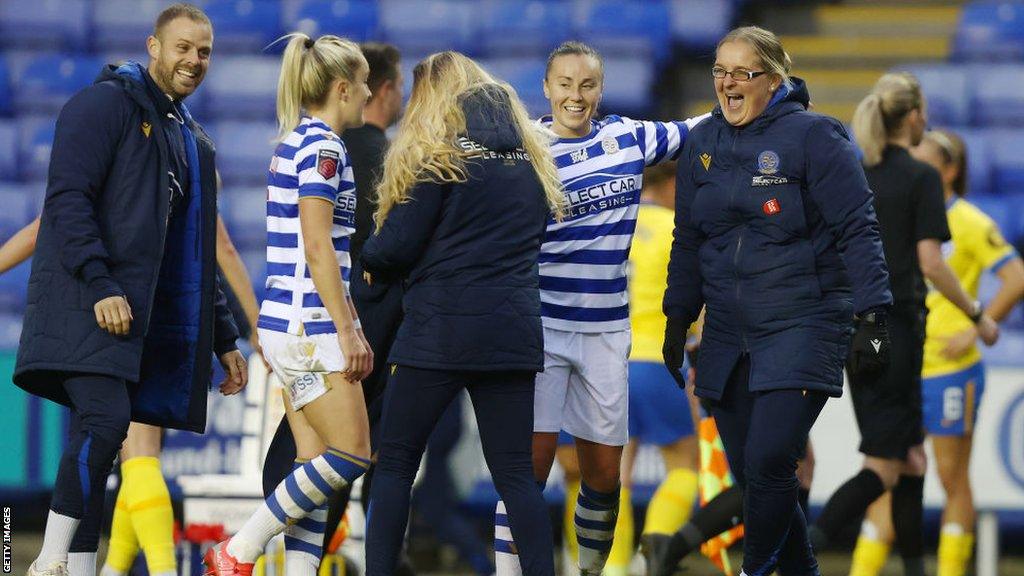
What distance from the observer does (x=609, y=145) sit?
493 centimetres

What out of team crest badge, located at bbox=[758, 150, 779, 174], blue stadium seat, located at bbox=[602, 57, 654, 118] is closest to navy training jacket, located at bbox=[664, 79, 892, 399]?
team crest badge, located at bbox=[758, 150, 779, 174]

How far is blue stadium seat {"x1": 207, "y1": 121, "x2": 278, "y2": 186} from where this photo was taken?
1003cm

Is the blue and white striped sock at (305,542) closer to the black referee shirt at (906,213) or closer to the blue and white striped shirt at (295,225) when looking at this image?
the blue and white striped shirt at (295,225)

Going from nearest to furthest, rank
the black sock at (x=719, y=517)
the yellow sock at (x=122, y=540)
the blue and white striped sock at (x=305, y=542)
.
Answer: the blue and white striped sock at (x=305, y=542), the yellow sock at (x=122, y=540), the black sock at (x=719, y=517)

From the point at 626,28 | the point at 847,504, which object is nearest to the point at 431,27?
the point at 626,28

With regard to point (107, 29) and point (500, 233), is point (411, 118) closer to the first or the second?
point (500, 233)

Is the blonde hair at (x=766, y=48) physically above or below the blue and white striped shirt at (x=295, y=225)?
above

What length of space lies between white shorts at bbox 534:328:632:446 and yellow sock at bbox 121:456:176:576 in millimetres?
1449

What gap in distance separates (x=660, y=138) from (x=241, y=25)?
6.51 metres

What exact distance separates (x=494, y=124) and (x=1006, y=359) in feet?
12.5

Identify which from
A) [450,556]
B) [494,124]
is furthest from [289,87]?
[450,556]

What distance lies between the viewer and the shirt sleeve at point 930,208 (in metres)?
5.98

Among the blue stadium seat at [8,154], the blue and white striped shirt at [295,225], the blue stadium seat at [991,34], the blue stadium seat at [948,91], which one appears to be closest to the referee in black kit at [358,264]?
the blue and white striped shirt at [295,225]

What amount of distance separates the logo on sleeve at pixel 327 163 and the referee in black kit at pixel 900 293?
2.41 metres
